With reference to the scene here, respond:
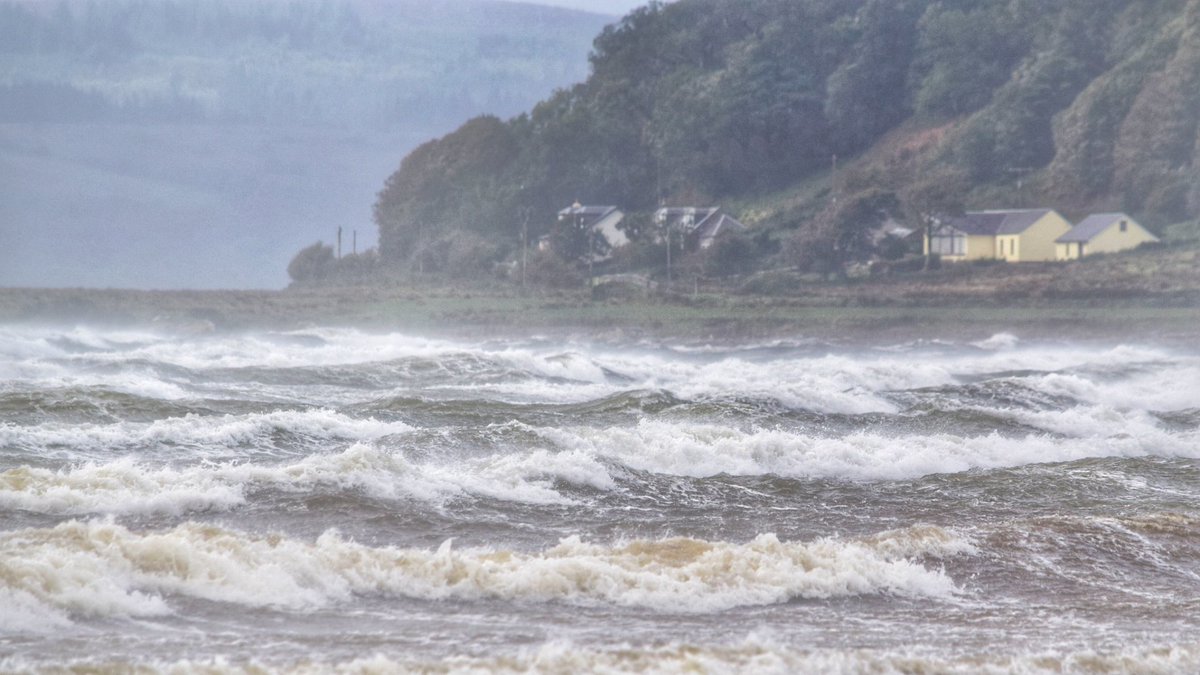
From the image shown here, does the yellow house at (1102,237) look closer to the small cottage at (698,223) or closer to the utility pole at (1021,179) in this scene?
the utility pole at (1021,179)

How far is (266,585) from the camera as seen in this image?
24.7 ft

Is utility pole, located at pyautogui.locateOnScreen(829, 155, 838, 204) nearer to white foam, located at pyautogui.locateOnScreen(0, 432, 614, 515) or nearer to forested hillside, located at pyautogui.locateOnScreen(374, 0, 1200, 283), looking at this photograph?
forested hillside, located at pyautogui.locateOnScreen(374, 0, 1200, 283)

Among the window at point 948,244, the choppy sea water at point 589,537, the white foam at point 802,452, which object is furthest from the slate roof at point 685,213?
the white foam at point 802,452

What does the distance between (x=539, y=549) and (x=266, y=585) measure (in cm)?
A: 209

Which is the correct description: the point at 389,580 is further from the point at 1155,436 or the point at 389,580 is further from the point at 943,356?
the point at 943,356

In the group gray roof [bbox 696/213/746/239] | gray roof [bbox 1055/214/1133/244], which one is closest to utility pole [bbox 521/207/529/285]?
gray roof [bbox 696/213/746/239]

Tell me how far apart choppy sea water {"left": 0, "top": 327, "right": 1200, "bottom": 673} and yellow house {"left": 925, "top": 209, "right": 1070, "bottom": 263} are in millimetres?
36450

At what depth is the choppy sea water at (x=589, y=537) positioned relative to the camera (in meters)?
6.84

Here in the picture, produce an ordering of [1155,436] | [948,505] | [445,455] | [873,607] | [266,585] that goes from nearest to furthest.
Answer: [266,585], [873,607], [948,505], [445,455], [1155,436]

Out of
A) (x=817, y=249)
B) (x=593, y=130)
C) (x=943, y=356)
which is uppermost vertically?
(x=593, y=130)

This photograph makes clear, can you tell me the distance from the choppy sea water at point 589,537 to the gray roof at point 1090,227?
3648cm

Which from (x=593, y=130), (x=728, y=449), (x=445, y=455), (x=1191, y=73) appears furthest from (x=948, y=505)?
(x=593, y=130)

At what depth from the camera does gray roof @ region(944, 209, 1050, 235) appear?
176 feet

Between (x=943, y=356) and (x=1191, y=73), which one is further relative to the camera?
(x=1191, y=73)
